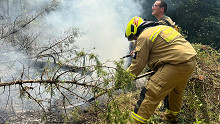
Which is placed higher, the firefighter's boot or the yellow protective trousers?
the yellow protective trousers

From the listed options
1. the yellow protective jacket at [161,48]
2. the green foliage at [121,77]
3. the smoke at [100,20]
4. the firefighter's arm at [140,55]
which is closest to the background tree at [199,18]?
Answer: the smoke at [100,20]

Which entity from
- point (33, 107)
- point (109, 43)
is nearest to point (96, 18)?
point (109, 43)

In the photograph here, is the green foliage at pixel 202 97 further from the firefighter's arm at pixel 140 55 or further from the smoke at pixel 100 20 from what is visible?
the smoke at pixel 100 20

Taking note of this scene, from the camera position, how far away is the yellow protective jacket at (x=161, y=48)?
2518 mm

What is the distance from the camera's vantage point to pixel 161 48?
2602mm

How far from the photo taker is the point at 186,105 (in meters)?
3.70

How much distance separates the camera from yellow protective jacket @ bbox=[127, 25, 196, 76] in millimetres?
2518

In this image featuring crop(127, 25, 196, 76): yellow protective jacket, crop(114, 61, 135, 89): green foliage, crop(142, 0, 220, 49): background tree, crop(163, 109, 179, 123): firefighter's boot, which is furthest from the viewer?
crop(142, 0, 220, 49): background tree

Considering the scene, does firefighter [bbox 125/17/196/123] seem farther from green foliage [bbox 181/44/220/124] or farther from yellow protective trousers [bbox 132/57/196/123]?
green foliage [bbox 181/44/220/124]

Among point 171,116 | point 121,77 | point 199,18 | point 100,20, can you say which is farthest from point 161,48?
point 100,20

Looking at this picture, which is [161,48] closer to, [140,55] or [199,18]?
[140,55]

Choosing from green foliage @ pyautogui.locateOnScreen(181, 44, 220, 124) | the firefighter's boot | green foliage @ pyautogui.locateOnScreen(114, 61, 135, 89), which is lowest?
the firefighter's boot

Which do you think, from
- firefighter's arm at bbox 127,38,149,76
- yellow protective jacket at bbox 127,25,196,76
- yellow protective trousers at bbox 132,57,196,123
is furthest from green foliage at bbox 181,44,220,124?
firefighter's arm at bbox 127,38,149,76

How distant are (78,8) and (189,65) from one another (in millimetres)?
9542
